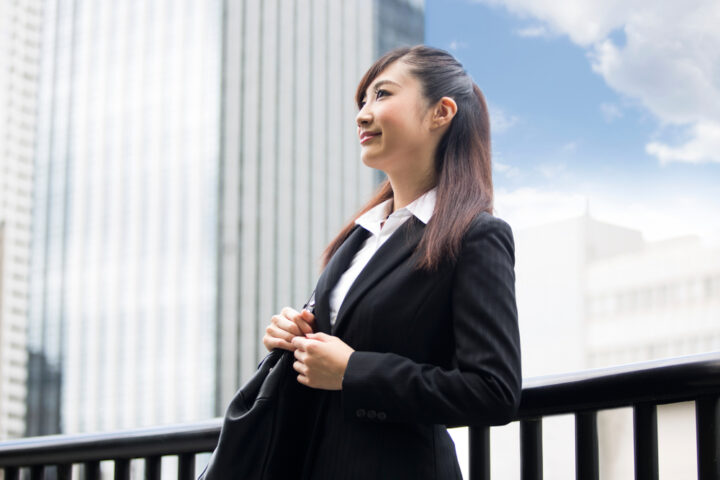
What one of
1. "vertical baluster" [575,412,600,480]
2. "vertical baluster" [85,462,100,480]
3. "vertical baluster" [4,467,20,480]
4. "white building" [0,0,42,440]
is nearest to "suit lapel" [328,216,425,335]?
"vertical baluster" [575,412,600,480]

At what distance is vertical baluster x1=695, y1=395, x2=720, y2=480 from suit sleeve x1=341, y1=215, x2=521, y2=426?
0.24 m

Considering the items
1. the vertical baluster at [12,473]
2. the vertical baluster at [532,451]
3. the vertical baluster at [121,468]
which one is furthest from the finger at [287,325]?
the vertical baluster at [12,473]

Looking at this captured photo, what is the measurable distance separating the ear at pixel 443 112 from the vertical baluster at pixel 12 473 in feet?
4.93

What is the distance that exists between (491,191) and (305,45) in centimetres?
4857

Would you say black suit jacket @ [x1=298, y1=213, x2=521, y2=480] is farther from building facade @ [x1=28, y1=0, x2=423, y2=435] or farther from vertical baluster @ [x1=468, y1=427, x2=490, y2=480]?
building facade @ [x1=28, y1=0, x2=423, y2=435]

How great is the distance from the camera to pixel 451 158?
152 cm

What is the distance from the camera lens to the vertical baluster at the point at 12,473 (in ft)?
7.85

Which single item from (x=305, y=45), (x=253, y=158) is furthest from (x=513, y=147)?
(x=305, y=45)

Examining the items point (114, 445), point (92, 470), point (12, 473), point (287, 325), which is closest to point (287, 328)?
point (287, 325)

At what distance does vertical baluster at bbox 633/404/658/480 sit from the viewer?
1.31 m

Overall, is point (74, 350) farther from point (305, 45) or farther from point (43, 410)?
point (305, 45)

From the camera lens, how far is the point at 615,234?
1645 inches

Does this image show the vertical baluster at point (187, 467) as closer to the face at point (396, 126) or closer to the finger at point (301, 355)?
the finger at point (301, 355)

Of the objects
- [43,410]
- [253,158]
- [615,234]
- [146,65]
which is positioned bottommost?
[43,410]
